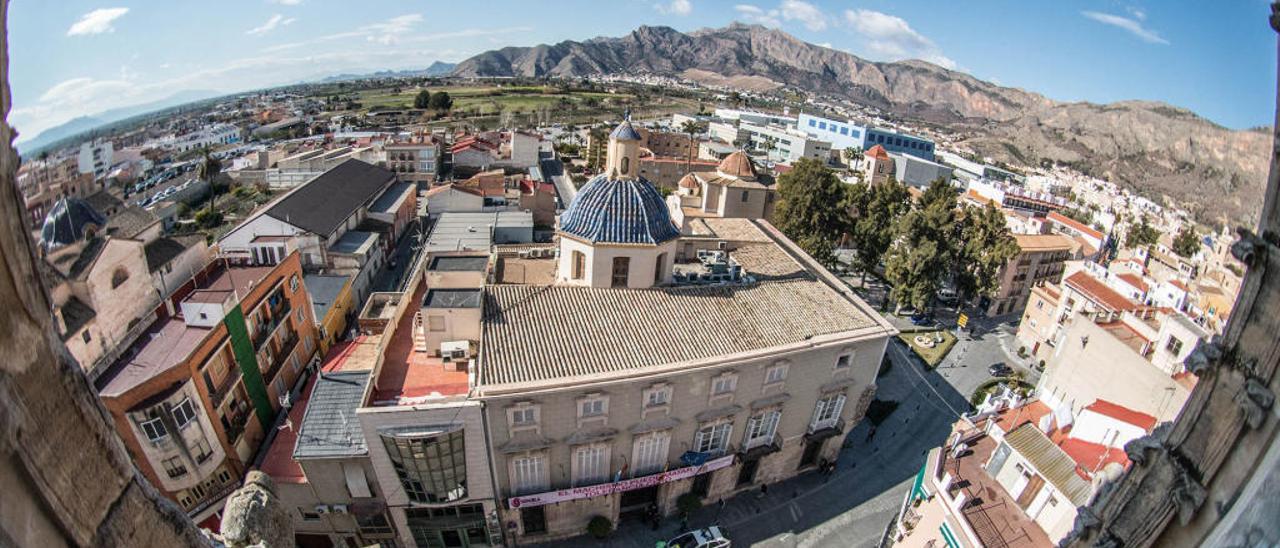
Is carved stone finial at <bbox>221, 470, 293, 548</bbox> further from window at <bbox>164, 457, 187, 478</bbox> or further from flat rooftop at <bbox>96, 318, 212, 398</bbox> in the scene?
window at <bbox>164, 457, 187, 478</bbox>

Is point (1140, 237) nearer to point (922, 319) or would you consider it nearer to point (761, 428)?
point (922, 319)

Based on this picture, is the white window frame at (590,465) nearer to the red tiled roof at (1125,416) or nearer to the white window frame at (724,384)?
the white window frame at (724,384)

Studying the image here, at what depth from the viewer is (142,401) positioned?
17.2m

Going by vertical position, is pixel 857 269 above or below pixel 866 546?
above

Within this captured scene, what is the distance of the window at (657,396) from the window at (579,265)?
6737 mm

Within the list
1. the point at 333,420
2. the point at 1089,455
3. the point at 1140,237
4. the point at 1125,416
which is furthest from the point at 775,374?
the point at 1140,237

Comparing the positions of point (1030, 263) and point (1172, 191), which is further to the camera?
point (1172, 191)

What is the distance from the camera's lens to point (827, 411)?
2408 centimetres

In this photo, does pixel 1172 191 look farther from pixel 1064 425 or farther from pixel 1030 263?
pixel 1064 425

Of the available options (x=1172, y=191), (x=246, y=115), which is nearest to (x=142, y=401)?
(x=246, y=115)

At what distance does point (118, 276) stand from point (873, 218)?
1804 inches

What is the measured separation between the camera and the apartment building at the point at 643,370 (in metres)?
18.5

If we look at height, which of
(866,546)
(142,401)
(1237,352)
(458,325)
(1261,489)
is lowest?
(866,546)

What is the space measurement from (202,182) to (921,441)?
71426mm
